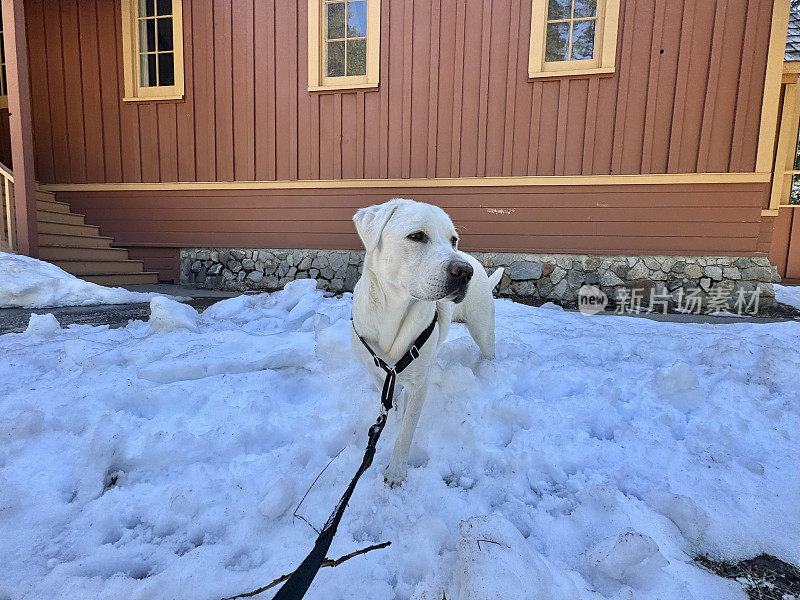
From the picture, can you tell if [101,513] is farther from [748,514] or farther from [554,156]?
[554,156]

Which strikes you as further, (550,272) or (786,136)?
(786,136)

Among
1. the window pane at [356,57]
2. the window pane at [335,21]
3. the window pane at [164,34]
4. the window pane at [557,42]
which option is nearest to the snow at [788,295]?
the window pane at [557,42]

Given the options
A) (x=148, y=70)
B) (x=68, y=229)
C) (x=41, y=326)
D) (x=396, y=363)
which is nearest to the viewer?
(x=396, y=363)

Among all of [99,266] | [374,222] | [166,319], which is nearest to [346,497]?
[374,222]

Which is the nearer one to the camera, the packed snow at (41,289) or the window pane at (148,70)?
the packed snow at (41,289)

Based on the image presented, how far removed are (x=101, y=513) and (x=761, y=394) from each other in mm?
3347

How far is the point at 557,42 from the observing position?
5812 mm

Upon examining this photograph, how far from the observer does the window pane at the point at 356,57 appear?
629 centimetres

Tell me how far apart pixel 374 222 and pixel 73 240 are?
23.5 feet

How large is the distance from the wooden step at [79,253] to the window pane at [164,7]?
4283 millimetres

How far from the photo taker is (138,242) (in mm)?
7098

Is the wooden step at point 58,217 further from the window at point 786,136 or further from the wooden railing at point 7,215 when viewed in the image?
the window at point 786,136

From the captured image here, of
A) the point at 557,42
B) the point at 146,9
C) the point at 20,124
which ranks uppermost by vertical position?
the point at 146,9

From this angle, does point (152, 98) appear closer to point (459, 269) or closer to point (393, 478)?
point (459, 269)
